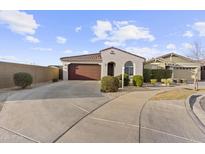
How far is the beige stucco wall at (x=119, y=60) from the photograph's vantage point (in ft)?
88.5

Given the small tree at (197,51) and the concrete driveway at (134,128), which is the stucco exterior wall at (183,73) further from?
the concrete driveway at (134,128)

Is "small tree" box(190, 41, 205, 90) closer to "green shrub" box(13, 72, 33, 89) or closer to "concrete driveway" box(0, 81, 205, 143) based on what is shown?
"green shrub" box(13, 72, 33, 89)

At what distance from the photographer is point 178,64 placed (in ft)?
116

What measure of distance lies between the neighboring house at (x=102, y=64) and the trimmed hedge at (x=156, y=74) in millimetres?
2072

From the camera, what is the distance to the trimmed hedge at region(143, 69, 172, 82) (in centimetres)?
2882

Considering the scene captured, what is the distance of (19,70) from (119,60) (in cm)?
1219

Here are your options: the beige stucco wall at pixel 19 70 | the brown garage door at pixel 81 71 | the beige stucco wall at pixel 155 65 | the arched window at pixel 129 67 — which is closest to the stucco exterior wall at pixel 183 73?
the beige stucco wall at pixel 155 65

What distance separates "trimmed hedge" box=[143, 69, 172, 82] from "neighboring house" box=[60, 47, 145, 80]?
207 centimetres

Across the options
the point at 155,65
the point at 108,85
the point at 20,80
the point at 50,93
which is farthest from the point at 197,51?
the point at 50,93

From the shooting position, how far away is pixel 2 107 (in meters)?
9.31

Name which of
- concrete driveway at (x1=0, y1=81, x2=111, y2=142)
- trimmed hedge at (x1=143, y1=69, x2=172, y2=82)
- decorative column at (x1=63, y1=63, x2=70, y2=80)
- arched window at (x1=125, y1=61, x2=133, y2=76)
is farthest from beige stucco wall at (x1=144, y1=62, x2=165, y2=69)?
concrete driveway at (x1=0, y1=81, x2=111, y2=142)
